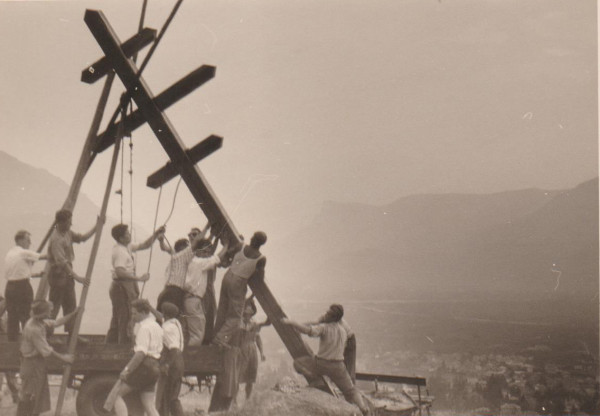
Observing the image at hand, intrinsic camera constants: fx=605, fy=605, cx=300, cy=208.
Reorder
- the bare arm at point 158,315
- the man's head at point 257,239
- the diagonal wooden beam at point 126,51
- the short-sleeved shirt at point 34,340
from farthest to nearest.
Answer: the diagonal wooden beam at point 126,51 → the man's head at point 257,239 → the bare arm at point 158,315 → the short-sleeved shirt at point 34,340

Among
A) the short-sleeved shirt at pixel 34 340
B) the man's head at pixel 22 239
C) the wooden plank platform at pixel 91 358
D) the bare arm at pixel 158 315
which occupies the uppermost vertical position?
the man's head at pixel 22 239

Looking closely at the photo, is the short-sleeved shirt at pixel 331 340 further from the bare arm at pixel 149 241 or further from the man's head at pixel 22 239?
the man's head at pixel 22 239

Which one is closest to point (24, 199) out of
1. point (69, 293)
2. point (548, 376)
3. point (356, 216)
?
point (356, 216)

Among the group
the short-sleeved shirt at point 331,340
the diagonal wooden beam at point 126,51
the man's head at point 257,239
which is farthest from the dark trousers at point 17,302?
the short-sleeved shirt at point 331,340

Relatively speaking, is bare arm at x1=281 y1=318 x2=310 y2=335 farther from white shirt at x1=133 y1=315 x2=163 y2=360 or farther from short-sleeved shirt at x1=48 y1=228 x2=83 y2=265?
short-sleeved shirt at x1=48 y1=228 x2=83 y2=265

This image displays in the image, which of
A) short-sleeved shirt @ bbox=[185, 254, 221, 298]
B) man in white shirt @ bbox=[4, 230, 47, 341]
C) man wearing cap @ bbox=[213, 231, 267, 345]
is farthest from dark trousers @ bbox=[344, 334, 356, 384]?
man in white shirt @ bbox=[4, 230, 47, 341]

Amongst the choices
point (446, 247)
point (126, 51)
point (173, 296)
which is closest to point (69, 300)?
point (173, 296)

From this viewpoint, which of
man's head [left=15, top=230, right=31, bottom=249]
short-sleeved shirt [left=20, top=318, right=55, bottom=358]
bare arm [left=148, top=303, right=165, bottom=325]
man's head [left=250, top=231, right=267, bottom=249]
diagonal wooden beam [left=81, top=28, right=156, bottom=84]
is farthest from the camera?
man's head [left=15, top=230, right=31, bottom=249]
